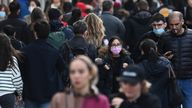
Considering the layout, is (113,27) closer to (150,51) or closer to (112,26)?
(112,26)

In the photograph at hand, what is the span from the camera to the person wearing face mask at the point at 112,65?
12.9 m

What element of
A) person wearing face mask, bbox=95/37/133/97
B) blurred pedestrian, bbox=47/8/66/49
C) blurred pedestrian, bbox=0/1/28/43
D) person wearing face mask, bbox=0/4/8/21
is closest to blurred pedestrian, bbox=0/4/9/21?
person wearing face mask, bbox=0/4/8/21

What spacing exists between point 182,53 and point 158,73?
1.27 metres

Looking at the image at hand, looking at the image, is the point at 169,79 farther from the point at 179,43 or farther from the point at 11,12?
the point at 11,12

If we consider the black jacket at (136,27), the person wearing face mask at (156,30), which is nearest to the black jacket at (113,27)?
the black jacket at (136,27)

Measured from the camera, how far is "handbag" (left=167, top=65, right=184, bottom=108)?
40.1 ft

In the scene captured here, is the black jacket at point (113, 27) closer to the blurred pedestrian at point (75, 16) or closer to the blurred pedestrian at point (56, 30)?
the blurred pedestrian at point (75, 16)

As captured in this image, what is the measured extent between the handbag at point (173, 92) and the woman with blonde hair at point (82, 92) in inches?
179

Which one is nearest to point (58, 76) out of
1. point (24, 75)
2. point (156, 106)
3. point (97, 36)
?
point (24, 75)

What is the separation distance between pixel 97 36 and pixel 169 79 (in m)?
2.25

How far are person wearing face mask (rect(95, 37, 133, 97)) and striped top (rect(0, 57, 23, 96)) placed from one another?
63.8 inches

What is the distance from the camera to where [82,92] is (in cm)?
768

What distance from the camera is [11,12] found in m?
15.7

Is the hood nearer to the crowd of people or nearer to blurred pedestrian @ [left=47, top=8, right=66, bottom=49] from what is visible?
the crowd of people
